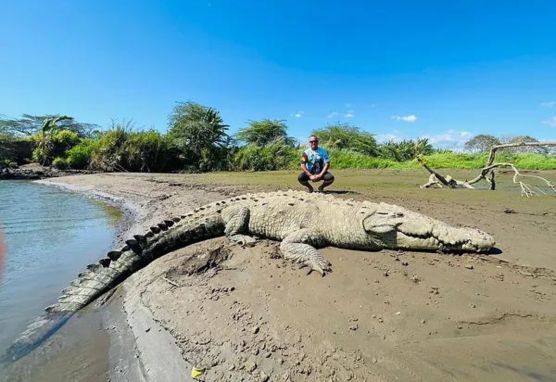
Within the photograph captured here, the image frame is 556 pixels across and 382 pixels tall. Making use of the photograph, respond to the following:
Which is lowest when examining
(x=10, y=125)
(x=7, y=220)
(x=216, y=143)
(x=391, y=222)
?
(x=7, y=220)

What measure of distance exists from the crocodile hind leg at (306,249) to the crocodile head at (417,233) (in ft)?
2.18

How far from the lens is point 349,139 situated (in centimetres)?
2950

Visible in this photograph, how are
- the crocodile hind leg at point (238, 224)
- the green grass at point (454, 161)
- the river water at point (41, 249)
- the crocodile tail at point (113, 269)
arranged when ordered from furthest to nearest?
the green grass at point (454, 161), the crocodile hind leg at point (238, 224), the river water at point (41, 249), the crocodile tail at point (113, 269)

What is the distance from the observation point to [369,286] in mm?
3318

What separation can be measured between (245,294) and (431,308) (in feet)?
5.44

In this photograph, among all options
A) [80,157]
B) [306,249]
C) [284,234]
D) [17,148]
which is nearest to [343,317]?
[306,249]

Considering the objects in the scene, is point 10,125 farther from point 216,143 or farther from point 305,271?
point 305,271

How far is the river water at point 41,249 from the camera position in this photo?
12.2 feet

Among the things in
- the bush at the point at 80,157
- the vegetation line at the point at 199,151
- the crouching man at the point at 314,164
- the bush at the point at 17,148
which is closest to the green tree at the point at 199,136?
the vegetation line at the point at 199,151

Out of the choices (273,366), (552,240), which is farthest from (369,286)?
(552,240)

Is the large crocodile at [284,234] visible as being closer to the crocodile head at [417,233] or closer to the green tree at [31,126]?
the crocodile head at [417,233]

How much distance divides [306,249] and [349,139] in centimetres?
2652

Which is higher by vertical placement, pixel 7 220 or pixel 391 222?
pixel 391 222

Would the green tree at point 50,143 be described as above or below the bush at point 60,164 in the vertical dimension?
above
